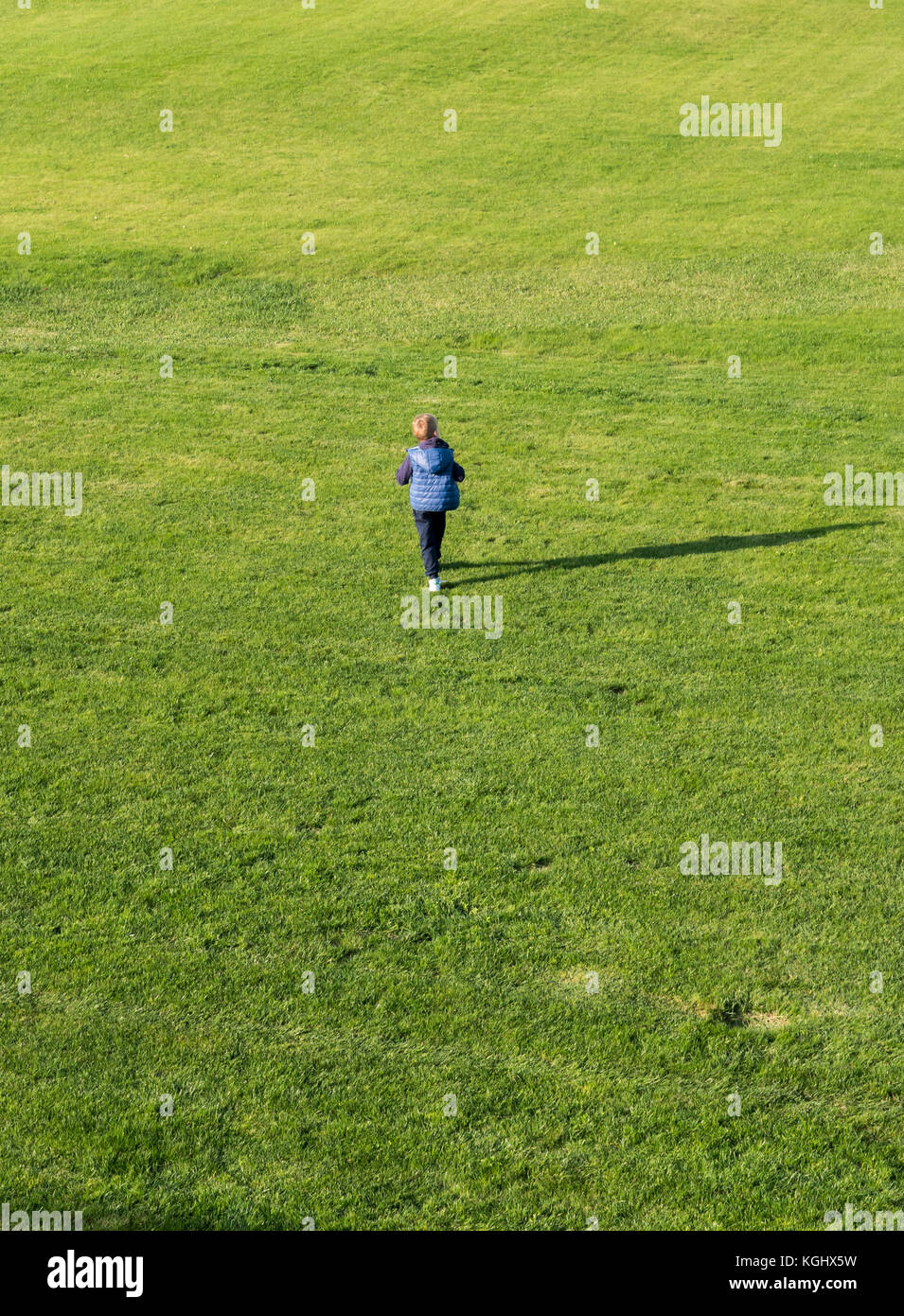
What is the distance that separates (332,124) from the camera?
46.8 meters

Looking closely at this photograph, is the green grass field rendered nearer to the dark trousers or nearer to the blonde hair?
the dark trousers

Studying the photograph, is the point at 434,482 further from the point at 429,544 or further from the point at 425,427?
the point at 429,544

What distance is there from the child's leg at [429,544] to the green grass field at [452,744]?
1.56 ft

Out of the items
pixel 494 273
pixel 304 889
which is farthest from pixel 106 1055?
pixel 494 273

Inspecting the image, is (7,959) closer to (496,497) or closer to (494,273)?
(496,497)

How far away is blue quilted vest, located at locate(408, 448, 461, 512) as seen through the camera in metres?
15.4

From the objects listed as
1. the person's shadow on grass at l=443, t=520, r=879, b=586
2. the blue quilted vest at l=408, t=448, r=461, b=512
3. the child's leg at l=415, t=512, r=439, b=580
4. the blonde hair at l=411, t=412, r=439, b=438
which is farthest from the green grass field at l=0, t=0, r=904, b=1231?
the blonde hair at l=411, t=412, r=439, b=438

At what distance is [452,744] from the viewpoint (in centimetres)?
1240

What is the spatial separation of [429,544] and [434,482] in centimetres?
80

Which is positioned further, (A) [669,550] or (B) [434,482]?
(A) [669,550]

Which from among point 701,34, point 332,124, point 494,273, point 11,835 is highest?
point 701,34

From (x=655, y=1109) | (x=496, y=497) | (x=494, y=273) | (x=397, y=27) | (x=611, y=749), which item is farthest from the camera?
(x=397, y=27)

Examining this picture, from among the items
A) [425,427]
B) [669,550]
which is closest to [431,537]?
[425,427]
